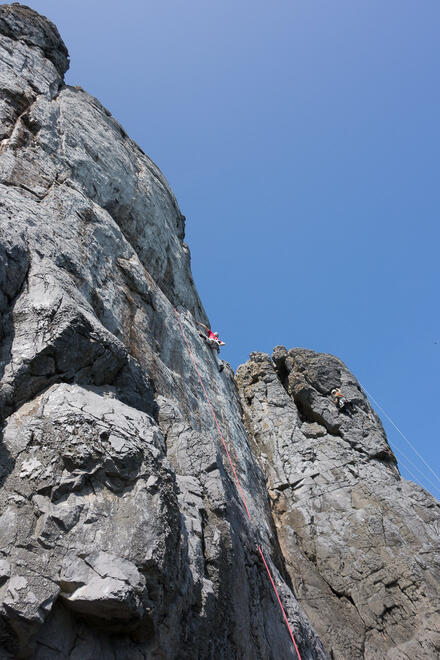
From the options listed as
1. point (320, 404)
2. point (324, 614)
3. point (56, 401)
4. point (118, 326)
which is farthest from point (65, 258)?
point (320, 404)

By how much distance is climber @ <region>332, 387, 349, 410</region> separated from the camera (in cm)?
1883

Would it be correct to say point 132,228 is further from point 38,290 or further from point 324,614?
point 324,614

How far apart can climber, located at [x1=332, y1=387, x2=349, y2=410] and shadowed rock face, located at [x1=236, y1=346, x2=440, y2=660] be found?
23 cm

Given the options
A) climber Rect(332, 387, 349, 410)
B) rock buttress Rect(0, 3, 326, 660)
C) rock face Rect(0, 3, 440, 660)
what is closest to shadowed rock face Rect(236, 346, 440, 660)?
rock face Rect(0, 3, 440, 660)

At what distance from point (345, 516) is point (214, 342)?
26.4 ft

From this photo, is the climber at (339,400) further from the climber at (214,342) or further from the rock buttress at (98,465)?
the rock buttress at (98,465)

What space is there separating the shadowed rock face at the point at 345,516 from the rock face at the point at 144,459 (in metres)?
0.06

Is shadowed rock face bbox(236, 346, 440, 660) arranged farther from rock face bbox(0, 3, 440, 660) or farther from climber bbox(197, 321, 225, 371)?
climber bbox(197, 321, 225, 371)

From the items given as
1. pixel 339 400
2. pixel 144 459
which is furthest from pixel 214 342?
pixel 144 459

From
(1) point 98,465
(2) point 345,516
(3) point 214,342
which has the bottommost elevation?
(1) point 98,465

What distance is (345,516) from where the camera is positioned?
48.7 feet

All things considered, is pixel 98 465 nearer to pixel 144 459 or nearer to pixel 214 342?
pixel 144 459

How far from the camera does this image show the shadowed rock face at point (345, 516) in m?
11.9

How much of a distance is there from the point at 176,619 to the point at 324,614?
9.29 m
